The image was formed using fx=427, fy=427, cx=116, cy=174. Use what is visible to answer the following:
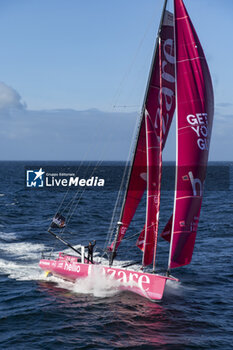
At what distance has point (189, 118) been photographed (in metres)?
16.4

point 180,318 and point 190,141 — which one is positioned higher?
point 190,141

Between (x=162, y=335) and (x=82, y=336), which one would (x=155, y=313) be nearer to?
(x=162, y=335)

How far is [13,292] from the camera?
1905 cm

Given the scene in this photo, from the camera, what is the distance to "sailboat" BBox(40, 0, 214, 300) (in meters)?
16.4

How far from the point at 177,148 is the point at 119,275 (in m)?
6.19

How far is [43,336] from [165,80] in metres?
11.1

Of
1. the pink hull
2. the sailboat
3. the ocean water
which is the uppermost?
the sailboat

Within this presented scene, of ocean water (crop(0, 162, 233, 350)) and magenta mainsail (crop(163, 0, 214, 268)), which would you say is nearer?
ocean water (crop(0, 162, 233, 350))

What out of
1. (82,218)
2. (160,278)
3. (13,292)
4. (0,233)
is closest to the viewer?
(160,278)

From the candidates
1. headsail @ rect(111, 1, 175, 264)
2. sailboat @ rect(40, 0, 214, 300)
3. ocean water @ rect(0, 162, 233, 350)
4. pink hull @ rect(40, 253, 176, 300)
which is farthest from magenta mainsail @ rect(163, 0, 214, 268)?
ocean water @ rect(0, 162, 233, 350)

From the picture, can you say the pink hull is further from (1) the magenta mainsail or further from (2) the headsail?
(2) the headsail

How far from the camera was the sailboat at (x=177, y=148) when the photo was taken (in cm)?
1641

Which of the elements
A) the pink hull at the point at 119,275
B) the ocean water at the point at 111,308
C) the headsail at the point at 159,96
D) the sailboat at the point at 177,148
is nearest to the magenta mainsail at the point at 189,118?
the sailboat at the point at 177,148

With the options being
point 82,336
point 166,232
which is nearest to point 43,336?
point 82,336
